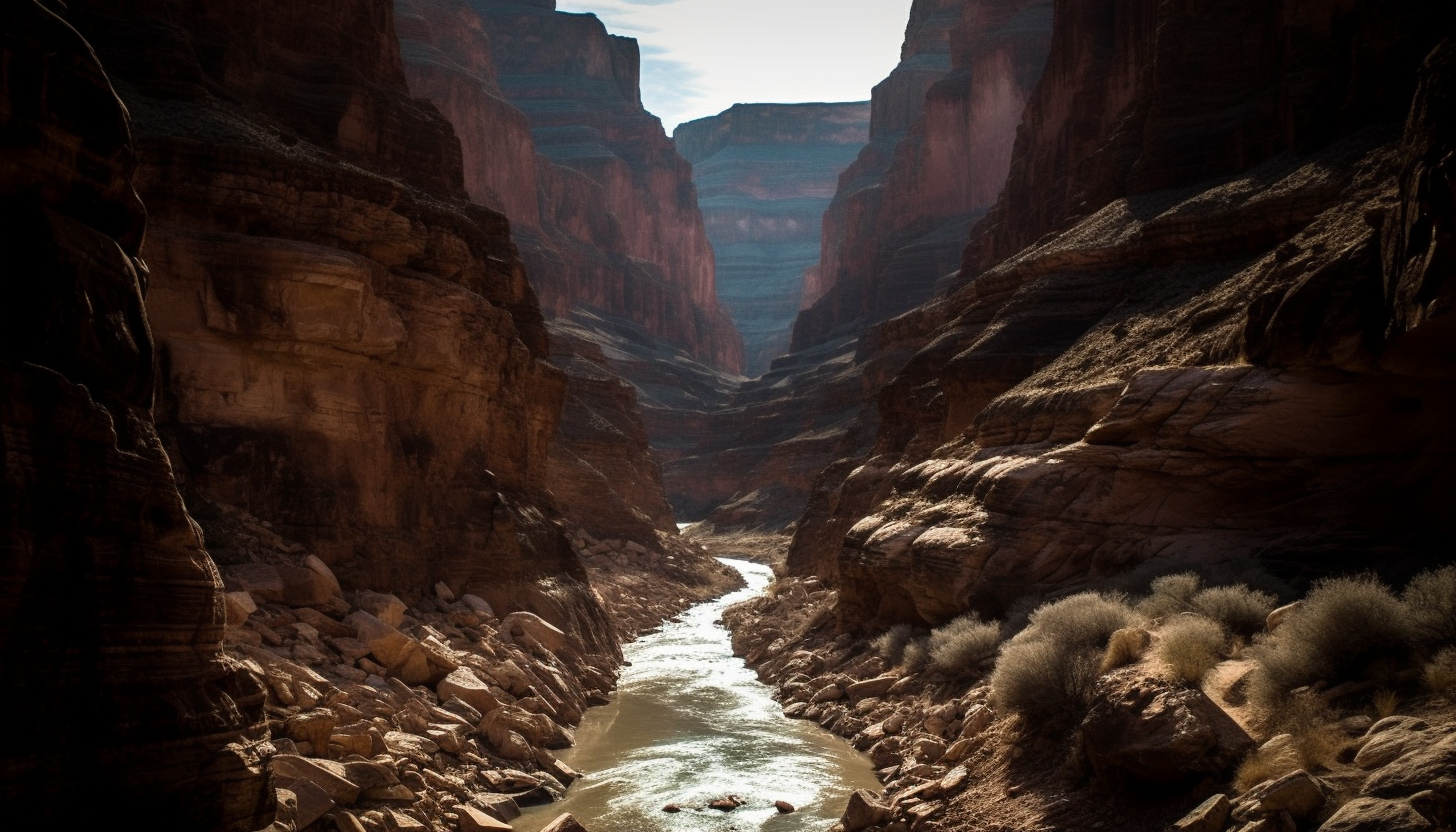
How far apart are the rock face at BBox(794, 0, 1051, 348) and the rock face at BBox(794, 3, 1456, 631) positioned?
70384 mm

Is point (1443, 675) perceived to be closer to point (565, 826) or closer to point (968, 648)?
point (565, 826)

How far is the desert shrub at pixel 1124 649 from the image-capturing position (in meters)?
13.1

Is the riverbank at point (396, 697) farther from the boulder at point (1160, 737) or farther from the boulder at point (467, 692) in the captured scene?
the boulder at point (1160, 737)

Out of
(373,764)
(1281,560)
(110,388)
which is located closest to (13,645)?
(110,388)

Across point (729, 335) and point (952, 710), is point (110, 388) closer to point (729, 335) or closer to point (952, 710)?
point (952, 710)

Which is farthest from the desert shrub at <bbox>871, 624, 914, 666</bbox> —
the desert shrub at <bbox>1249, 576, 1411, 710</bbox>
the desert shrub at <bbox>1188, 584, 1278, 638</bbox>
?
the desert shrub at <bbox>1249, 576, 1411, 710</bbox>

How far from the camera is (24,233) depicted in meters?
8.34

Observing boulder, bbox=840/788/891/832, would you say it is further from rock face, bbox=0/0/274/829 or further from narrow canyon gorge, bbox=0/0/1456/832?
rock face, bbox=0/0/274/829

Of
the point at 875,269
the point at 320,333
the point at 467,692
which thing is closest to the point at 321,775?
the point at 467,692

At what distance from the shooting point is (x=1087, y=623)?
46.9 feet

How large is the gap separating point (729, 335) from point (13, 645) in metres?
170

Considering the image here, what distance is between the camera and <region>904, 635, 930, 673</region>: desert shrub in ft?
65.4

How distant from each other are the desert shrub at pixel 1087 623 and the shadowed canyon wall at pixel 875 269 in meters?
63.9

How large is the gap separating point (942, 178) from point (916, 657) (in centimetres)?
10342
